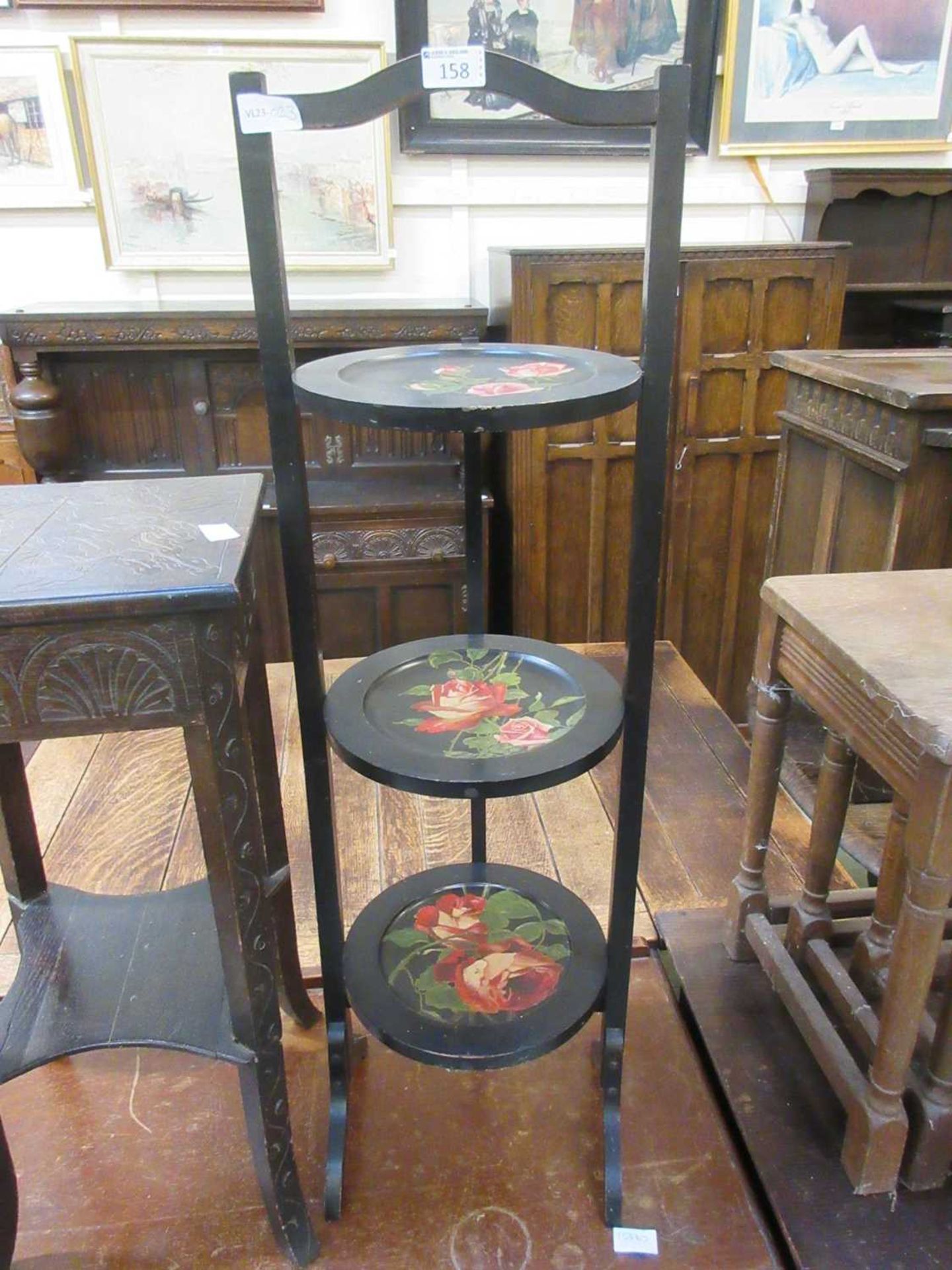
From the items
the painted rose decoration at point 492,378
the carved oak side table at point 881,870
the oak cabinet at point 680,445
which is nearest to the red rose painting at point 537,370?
the painted rose decoration at point 492,378

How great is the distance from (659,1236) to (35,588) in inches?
40.8

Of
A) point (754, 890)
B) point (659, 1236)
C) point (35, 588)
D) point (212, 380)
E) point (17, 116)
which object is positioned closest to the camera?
point (35, 588)

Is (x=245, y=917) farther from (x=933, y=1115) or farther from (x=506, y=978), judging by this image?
(x=933, y=1115)

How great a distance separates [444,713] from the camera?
43.9 inches

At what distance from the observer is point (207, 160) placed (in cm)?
258

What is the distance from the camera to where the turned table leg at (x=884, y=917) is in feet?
4.31

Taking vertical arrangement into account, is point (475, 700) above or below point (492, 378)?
below

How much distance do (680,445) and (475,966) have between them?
6.43 feet

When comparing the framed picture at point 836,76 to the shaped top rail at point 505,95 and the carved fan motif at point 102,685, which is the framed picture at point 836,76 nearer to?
the shaped top rail at point 505,95

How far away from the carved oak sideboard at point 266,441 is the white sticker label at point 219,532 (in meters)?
1.58

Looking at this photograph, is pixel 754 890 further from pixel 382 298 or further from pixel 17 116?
pixel 17 116

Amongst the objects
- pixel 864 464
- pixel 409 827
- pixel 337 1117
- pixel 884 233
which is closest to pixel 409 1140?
pixel 337 1117

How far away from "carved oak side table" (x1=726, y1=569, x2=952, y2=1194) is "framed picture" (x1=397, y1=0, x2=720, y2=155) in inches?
75.8

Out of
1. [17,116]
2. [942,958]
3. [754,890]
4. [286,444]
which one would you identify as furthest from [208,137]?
[942,958]
